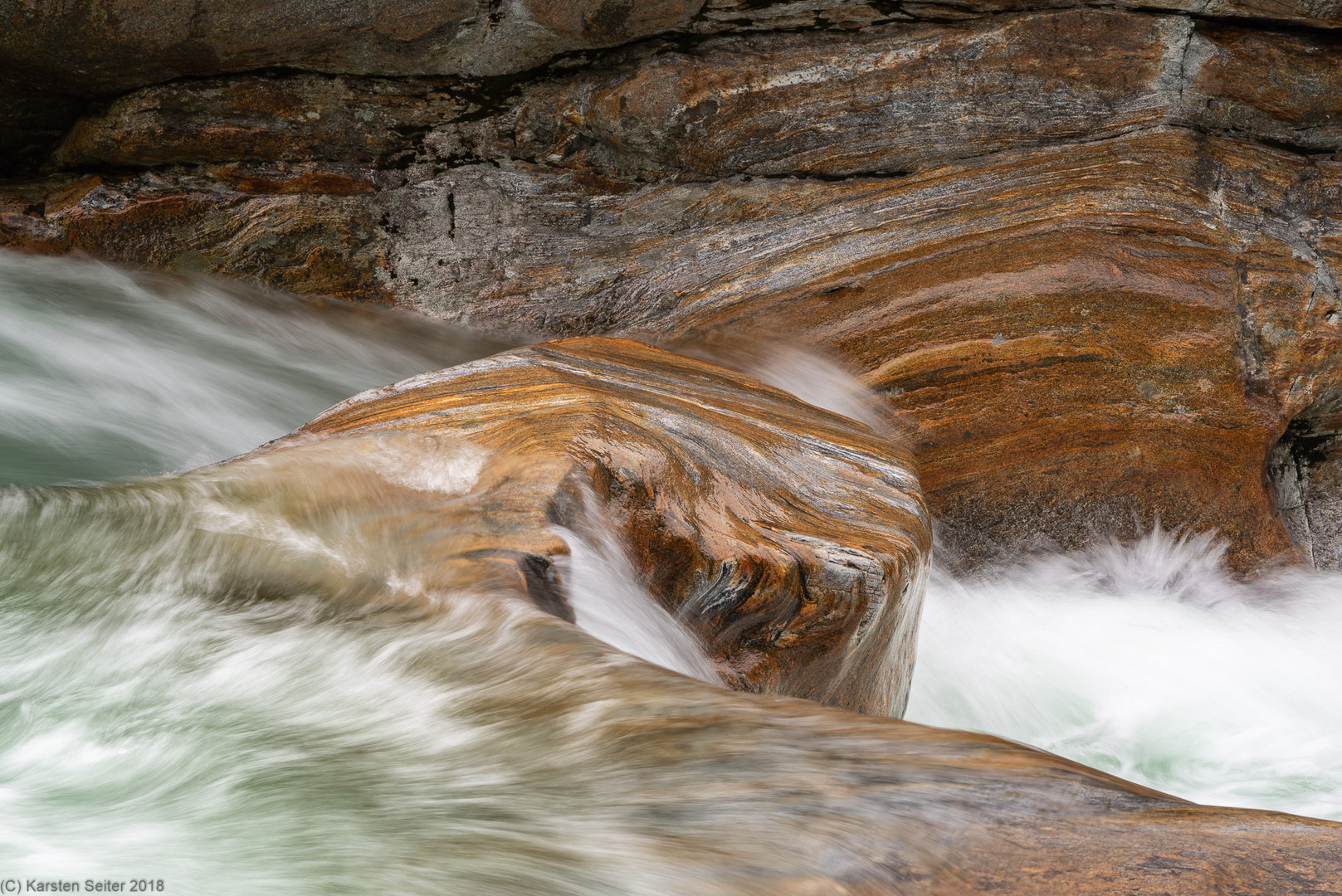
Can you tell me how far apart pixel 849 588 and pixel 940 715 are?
1.75 metres

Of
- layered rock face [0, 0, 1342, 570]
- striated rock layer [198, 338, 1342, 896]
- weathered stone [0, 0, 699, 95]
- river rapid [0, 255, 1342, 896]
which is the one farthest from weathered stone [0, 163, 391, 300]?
striated rock layer [198, 338, 1342, 896]

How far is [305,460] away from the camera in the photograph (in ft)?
9.69

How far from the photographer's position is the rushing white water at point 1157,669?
424 centimetres

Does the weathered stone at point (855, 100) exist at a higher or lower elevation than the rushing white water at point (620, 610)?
higher

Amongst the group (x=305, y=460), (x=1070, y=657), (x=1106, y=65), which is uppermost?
(x=1106, y=65)

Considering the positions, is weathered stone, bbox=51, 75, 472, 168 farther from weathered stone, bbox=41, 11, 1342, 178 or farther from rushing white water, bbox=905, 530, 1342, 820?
rushing white water, bbox=905, 530, 1342, 820

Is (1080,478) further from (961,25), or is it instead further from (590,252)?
(590,252)

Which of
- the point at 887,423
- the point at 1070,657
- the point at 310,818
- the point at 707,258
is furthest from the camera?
the point at 707,258

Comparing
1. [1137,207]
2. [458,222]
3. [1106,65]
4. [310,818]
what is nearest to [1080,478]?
[1137,207]

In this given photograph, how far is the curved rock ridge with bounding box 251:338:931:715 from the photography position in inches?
112

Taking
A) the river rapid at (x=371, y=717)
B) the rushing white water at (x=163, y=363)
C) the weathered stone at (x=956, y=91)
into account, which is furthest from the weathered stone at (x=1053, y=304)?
the river rapid at (x=371, y=717)

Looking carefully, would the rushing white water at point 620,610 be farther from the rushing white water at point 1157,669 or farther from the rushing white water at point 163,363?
the rushing white water at point 163,363

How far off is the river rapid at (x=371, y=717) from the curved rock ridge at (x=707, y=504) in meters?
0.16

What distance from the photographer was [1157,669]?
16.0 feet
